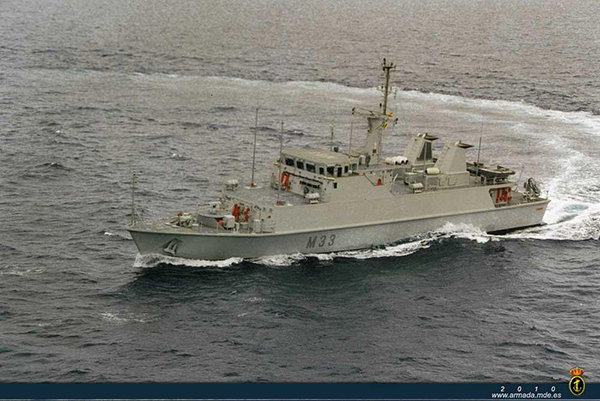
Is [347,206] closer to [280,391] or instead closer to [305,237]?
[305,237]

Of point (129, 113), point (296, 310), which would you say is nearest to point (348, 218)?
point (296, 310)

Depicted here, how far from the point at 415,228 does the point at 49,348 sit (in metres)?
23.4

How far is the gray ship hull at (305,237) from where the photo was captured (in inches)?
1823

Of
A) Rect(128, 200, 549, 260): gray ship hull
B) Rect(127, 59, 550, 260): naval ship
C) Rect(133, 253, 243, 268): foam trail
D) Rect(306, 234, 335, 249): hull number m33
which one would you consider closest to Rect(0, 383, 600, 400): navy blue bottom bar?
Rect(133, 253, 243, 268): foam trail

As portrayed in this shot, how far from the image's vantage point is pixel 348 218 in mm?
50125

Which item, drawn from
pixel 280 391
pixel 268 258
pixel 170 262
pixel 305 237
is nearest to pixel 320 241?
pixel 305 237

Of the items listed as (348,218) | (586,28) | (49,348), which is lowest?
(49,348)

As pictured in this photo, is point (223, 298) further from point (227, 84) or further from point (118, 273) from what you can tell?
point (227, 84)

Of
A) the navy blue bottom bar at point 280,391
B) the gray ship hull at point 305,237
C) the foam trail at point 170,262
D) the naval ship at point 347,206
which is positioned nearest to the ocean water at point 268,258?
the foam trail at point 170,262

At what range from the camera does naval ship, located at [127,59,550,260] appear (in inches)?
1855

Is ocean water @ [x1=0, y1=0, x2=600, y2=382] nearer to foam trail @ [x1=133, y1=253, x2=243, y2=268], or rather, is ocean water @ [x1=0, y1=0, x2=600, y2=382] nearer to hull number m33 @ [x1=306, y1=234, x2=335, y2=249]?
foam trail @ [x1=133, y1=253, x2=243, y2=268]

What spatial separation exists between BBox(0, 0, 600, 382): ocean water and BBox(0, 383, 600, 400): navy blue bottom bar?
1.16 m

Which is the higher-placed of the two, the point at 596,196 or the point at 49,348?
the point at 596,196

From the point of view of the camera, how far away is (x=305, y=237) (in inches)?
1916
